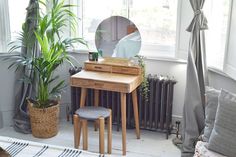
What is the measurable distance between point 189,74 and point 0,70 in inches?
81.2

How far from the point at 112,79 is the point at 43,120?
0.88 metres

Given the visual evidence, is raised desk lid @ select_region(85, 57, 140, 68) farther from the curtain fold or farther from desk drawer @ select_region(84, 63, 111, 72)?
the curtain fold

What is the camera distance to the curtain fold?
360 centimetres

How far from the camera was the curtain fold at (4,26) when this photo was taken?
3602 millimetres

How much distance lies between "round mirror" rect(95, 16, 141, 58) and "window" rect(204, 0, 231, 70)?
71cm

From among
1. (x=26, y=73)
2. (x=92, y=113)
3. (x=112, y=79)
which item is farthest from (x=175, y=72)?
(x=26, y=73)

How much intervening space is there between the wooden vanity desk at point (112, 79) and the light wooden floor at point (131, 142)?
4.2 inches

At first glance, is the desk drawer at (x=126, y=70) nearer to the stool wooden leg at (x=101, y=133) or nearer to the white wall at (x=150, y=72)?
the white wall at (x=150, y=72)

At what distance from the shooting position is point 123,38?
343 cm

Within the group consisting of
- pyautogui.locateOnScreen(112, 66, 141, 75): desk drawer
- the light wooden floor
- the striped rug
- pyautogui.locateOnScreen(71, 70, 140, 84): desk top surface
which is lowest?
the light wooden floor

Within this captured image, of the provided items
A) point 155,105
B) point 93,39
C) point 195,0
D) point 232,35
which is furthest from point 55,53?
point 232,35

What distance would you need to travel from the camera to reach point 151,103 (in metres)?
3.48

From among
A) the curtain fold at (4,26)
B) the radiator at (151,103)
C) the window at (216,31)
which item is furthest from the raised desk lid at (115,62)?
the curtain fold at (4,26)

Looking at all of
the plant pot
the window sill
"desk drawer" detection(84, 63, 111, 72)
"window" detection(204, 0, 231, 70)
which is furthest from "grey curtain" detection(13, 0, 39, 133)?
"window" detection(204, 0, 231, 70)
